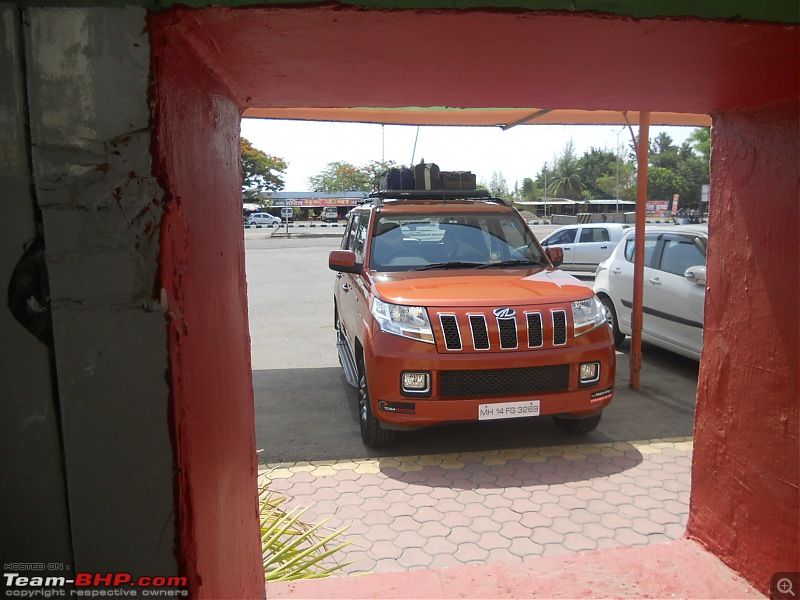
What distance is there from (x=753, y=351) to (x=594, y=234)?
555 inches

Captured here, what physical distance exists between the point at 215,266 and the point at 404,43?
65cm

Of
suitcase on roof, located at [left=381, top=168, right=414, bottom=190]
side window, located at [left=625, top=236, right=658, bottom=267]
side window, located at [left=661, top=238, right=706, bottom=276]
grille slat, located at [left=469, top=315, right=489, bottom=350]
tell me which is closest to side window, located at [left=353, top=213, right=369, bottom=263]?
suitcase on roof, located at [left=381, top=168, right=414, bottom=190]

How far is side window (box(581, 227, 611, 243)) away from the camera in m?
15.2

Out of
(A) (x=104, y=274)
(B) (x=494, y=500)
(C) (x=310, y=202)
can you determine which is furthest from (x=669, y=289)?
(C) (x=310, y=202)

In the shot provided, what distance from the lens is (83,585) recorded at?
1.02 metres

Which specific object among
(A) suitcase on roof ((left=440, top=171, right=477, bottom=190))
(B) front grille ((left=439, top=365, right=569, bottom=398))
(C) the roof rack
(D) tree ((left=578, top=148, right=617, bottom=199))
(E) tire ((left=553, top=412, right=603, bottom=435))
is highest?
(D) tree ((left=578, top=148, right=617, bottom=199))

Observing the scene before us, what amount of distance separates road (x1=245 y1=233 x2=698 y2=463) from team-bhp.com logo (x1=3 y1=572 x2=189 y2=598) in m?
2.66

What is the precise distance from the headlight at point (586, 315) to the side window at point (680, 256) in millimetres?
2482

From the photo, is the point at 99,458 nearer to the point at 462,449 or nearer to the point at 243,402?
the point at 243,402

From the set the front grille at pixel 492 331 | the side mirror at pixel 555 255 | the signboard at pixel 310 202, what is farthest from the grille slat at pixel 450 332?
the signboard at pixel 310 202

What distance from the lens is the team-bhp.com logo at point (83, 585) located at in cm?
102

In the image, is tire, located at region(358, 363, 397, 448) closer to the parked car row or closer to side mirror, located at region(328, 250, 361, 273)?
side mirror, located at region(328, 250, 361, 273)

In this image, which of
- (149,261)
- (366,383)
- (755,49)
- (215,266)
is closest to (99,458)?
(149,261)

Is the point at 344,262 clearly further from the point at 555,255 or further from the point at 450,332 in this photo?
the point at 555,255
